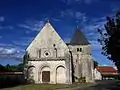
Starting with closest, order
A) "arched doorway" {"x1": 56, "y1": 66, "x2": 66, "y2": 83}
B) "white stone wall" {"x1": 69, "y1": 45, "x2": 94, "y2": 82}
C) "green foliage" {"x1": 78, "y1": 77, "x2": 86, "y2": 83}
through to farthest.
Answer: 1. "arched doorway" {"x1": 56, "y1": 66, "x2": 66, "y2": 83}
2. "green foliage" {"x1": 78, "y1": 77, "x2": 86, "y2": 83}
3. "white stone wall" {"x1": 69, "y1": 45, "x2": 94, "y2": 82}

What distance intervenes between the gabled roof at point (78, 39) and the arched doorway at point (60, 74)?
990 cm

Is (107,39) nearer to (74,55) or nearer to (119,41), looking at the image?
→ (119,41)

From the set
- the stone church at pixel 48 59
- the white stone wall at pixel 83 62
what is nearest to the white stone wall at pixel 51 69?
the stone church at pixel 48 59

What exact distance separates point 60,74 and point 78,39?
1215 centimetres

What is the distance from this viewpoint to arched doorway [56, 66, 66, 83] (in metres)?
54.9

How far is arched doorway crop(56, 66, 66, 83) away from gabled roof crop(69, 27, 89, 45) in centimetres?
990

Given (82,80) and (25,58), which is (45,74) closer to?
(25,58)

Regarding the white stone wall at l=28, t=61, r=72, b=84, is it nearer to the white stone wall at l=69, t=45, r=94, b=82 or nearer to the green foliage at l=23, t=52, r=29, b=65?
the green foliage at l=23, t=52, r=29, b=65

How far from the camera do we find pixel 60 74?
2174 inches

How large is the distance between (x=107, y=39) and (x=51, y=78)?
3340 cm

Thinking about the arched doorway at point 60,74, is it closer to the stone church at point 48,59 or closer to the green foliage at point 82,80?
the stone church at point 48,59

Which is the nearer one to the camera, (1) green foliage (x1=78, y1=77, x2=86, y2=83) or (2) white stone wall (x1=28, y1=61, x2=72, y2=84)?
(2) white stone wall (x1=28, y1=61, x2=72, y2=84)

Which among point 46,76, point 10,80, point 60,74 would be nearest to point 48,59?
Answer: point 46,76

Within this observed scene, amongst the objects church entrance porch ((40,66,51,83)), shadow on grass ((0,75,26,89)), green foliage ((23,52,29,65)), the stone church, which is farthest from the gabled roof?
shadow on grass ((0,75,26,89))
